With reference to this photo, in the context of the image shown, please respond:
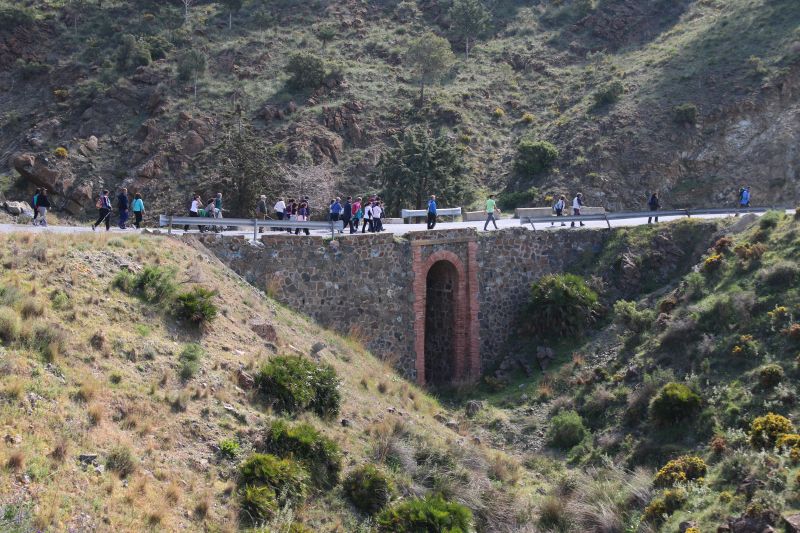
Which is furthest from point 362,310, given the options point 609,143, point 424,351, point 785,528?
point 609,143

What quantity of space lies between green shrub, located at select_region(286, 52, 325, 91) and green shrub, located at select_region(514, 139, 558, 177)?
1347 cm

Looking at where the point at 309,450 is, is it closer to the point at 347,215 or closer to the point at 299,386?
the point at 299,386

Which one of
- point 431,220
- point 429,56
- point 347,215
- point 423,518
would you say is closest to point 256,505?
point 423,518

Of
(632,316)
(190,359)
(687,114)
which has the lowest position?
(190,359)

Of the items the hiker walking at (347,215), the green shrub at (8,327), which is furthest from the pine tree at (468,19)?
the green shrub at (8,327)

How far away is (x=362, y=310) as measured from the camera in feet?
89.9

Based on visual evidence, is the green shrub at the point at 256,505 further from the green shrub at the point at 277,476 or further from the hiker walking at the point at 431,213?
the hiker walking at the point at 431,213

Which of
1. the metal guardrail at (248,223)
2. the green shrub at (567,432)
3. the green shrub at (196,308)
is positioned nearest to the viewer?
the green shrub at (196,308)

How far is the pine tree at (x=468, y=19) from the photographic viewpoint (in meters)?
58.3

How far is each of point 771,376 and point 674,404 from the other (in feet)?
7.99

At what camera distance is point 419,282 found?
2850 centimetres

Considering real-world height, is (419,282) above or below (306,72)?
below

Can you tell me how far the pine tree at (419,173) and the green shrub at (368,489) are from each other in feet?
81.4

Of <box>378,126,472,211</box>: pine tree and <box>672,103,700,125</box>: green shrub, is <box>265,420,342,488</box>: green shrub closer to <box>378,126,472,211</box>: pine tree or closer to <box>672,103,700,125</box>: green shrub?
<box>378,126,472,211</box>: pine tree
